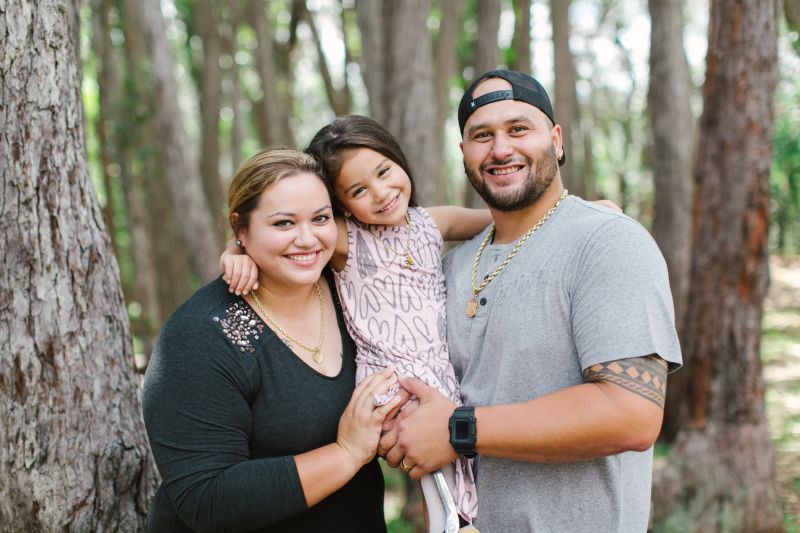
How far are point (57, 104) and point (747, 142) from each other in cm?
438

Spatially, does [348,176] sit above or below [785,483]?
above

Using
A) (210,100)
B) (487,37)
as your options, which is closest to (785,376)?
(487,37)

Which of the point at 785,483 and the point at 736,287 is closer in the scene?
the point at 736,287

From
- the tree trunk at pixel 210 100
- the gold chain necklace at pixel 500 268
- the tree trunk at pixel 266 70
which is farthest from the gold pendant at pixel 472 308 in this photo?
the tree trunk at pixel 266 70

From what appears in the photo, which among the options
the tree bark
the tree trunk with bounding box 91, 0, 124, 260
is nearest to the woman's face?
the tree trunk with bounding box 91, 0, 124, 260

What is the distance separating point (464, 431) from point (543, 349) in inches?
14.4

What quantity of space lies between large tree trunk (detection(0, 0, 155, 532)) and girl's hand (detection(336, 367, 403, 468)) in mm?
1058

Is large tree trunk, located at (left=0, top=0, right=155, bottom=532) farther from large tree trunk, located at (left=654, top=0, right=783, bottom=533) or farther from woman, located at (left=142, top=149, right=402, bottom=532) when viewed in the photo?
large tree trunk, located at (left=654, top=0, right=783, bottom=533)

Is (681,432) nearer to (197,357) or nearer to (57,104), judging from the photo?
(197,357)

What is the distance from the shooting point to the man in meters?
2.08

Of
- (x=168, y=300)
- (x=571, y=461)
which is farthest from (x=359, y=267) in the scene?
(x=168, y=300)

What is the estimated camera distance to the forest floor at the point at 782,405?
20.2 feet

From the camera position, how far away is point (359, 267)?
A: 2.86 m

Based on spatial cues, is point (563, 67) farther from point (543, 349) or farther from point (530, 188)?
point (543, 349)
